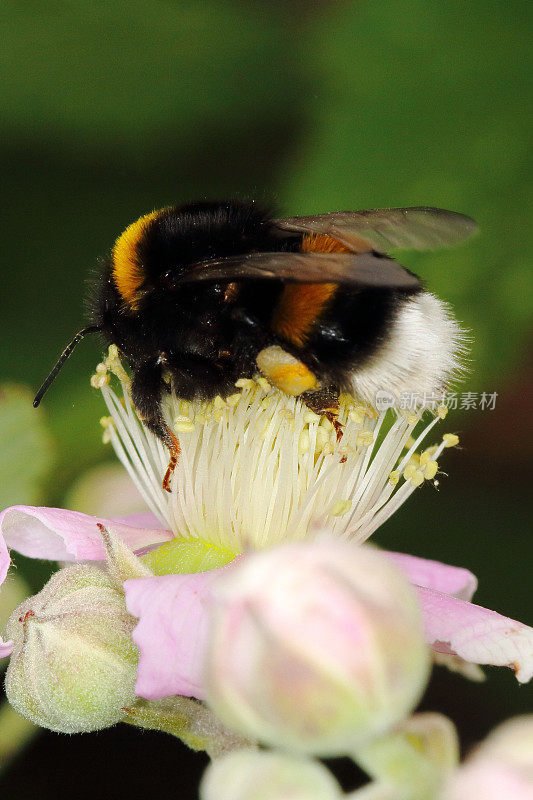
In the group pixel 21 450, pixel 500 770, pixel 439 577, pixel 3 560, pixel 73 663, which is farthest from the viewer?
pixel 21 450

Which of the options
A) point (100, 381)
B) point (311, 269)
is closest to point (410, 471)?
point (311, 269)

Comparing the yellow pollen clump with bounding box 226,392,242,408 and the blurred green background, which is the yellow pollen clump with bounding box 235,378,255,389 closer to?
the yellow pollen clump with bounding box 226,392,242,408

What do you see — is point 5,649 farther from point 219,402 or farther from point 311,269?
point 311,269

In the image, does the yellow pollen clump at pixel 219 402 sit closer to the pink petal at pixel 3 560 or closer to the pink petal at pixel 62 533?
the pink petal at pixel 62 533

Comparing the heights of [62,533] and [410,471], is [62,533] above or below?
below

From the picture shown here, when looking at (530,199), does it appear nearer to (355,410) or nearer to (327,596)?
(355,410)

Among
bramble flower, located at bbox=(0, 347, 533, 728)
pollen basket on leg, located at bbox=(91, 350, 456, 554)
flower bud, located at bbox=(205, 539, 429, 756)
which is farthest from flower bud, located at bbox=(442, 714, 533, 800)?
pollen basket on leg, located at bbox=(91, 350, 456, 554)
